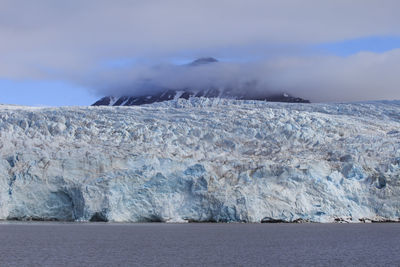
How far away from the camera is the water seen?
17.4 meters

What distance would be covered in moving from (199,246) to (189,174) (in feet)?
27.6

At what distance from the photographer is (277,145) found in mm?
33406

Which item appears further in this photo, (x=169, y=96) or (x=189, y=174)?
(x=169, y=96)

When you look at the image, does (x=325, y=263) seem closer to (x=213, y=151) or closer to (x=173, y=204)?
(x=173, y=204)

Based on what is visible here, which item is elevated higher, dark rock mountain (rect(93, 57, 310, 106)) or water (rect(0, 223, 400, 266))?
dark rock mountain (rect(93, 57, 310, 106))

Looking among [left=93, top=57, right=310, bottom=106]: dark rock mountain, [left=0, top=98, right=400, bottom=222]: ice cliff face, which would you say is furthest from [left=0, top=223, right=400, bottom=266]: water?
[left=93, top=57, right=310, bottom=106]: dark rock mountain

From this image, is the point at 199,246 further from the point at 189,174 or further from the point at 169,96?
the point at 169,96

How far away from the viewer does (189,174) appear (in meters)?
29.1

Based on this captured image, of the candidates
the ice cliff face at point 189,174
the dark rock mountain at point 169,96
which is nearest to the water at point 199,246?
the ice cliff face at point 189,174

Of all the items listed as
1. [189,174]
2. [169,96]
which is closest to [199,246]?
[189,174]

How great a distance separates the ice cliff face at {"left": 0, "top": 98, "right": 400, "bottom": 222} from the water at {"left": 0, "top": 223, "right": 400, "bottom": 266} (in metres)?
1.00

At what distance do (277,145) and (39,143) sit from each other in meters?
13.7

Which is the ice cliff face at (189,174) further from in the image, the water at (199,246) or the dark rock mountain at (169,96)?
the dark rock mountain at (169,96)

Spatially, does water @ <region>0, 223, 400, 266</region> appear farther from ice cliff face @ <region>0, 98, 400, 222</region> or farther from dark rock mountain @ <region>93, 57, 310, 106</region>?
dark rock mountain @ <region>93, 57, 310, 106</region>
